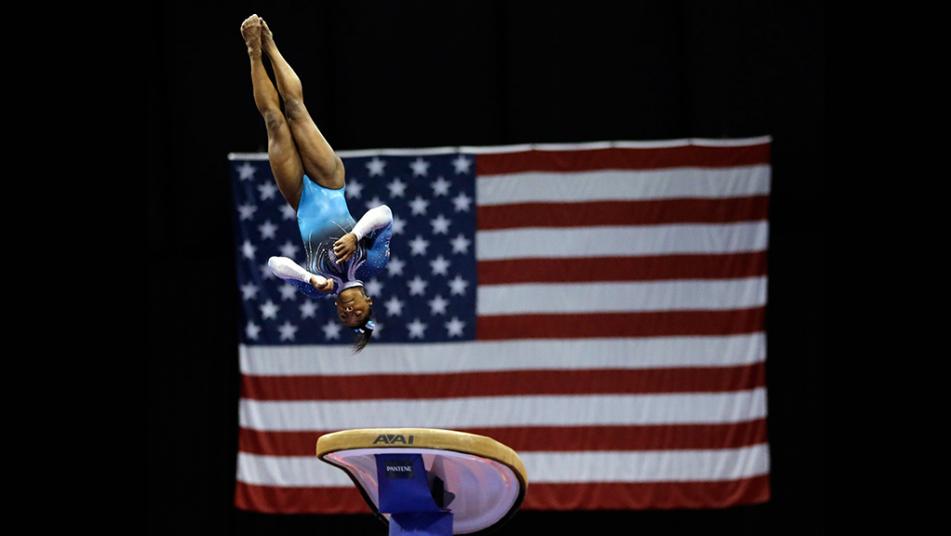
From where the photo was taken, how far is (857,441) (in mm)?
7840

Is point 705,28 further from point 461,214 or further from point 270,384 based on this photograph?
point 270,384

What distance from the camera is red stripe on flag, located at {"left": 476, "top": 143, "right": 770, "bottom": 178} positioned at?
7.91 meters

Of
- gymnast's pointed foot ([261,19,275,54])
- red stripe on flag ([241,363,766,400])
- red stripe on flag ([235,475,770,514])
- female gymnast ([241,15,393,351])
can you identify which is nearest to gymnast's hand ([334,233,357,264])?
female gymnast ([241,15,393,351])

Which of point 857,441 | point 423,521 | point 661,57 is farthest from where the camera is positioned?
point 661,57

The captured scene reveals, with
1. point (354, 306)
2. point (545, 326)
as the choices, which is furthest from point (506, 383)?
point (354, 306)

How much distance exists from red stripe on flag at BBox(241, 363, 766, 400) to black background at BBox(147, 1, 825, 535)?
0.51m

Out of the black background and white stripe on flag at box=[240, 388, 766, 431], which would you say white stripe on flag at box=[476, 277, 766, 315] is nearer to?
the black background

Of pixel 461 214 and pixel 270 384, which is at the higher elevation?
pixel 461 214

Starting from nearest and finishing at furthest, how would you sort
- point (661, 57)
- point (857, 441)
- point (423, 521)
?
point (423, 521) < point (857, 441) < point (661, 57)

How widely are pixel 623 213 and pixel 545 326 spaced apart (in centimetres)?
94

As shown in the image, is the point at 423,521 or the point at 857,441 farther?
the point at 857,441

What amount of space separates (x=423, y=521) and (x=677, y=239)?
3.43 m

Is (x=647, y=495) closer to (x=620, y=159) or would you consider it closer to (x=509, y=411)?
(x=509, y=411)

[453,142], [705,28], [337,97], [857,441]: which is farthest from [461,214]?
[857,441]
